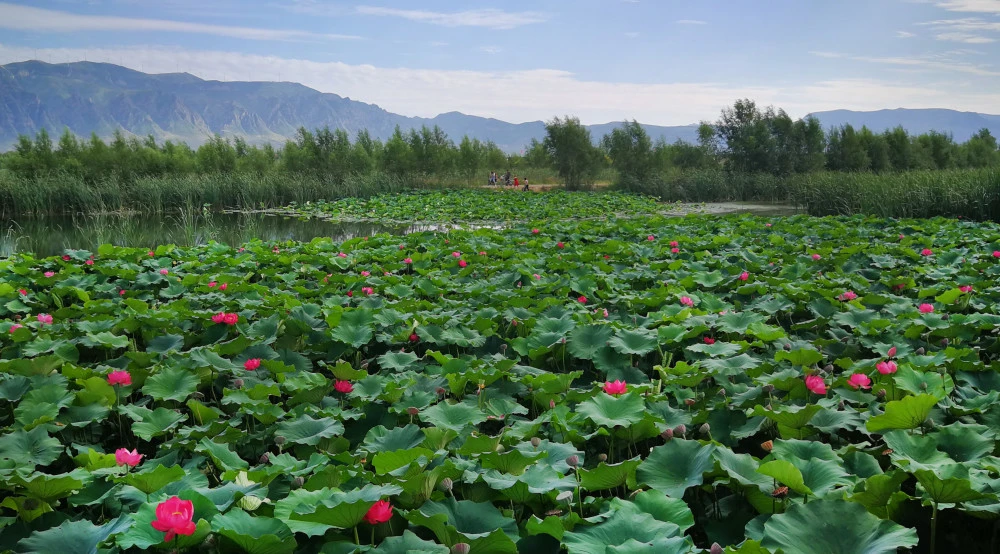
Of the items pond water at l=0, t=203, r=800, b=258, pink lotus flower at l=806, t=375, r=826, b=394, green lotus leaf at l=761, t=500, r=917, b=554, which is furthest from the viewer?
pond water at l=0, t=203, r=800, b=258

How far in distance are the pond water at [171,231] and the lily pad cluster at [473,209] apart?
0.97 metres

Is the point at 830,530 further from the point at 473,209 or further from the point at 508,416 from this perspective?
the point at 473,209

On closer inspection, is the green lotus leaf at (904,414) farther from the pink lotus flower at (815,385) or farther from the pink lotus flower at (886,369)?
the pink lotus flower at (886,369)

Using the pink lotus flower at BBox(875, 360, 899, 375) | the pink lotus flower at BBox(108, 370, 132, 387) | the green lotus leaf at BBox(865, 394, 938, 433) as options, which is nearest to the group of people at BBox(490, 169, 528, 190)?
the pink lotus flower at BBox(108, 370, 132, 387)

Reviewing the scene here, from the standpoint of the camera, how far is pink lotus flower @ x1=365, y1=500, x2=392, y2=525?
141 centimetres

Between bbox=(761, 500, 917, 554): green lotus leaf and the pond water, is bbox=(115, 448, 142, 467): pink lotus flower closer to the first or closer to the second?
bbox=(761, 500, 917, 554): green lotus leaf

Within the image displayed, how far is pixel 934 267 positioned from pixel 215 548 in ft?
19.0

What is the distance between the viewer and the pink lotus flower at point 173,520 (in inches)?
51.9

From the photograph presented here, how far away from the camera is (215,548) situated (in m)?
1.43

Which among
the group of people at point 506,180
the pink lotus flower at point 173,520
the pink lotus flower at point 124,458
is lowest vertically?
the pink lotus flower at point 124,458

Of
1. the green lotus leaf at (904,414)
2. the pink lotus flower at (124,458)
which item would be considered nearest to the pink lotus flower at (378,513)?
the pink lotus flower at (124,458)

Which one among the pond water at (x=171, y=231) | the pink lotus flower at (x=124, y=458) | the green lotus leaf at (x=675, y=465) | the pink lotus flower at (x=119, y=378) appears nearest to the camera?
the green lotus leaf at (x=675, y=465)

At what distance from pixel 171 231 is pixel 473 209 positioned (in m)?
7.46

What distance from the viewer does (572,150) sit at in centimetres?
3186
